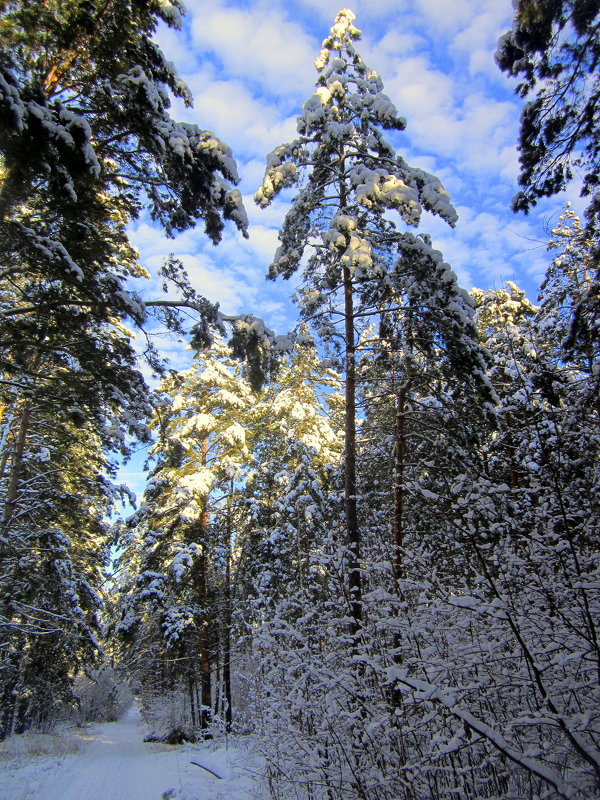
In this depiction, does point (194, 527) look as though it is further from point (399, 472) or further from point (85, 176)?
point (85, 176)

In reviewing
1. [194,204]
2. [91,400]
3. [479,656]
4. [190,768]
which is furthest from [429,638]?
[190,768]

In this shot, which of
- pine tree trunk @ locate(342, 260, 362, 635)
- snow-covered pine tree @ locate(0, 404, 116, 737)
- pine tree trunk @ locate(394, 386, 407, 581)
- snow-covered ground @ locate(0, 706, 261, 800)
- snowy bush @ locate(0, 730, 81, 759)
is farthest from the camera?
snowy bush @ locate(0, 730, 81, 759)

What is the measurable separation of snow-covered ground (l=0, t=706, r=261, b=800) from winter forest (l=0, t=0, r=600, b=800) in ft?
3.16

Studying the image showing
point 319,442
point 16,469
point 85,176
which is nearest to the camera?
point 85,176

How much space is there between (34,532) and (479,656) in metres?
11.4

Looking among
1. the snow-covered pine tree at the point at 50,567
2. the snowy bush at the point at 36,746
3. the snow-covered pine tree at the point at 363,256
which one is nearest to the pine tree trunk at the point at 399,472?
the snow-covered pine tree at the point at 363,256

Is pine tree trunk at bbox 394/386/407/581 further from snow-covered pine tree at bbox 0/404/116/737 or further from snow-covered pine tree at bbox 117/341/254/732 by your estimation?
snow-covered pine tree at bbox 0/404/116/737

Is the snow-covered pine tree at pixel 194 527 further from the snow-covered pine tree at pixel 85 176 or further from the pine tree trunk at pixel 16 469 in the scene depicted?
the snow-covered pine tree at pixel 85 176

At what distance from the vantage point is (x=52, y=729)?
18.0m

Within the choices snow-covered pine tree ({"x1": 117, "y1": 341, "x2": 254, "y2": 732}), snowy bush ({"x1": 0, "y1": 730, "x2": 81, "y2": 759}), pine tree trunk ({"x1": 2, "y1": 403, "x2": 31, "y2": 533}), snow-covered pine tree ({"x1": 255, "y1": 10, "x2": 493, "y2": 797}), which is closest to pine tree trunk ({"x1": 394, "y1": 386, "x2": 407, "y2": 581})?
snow-covered pine tree ({"x1": 255, "y1": 10, "x2": 493, "y2": 797})

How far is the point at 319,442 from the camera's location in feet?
57.1

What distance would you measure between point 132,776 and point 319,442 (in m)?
11.2

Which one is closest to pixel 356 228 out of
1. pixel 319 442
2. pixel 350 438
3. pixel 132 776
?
pixel 350 438

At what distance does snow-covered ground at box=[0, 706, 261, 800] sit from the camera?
8.08 meters
